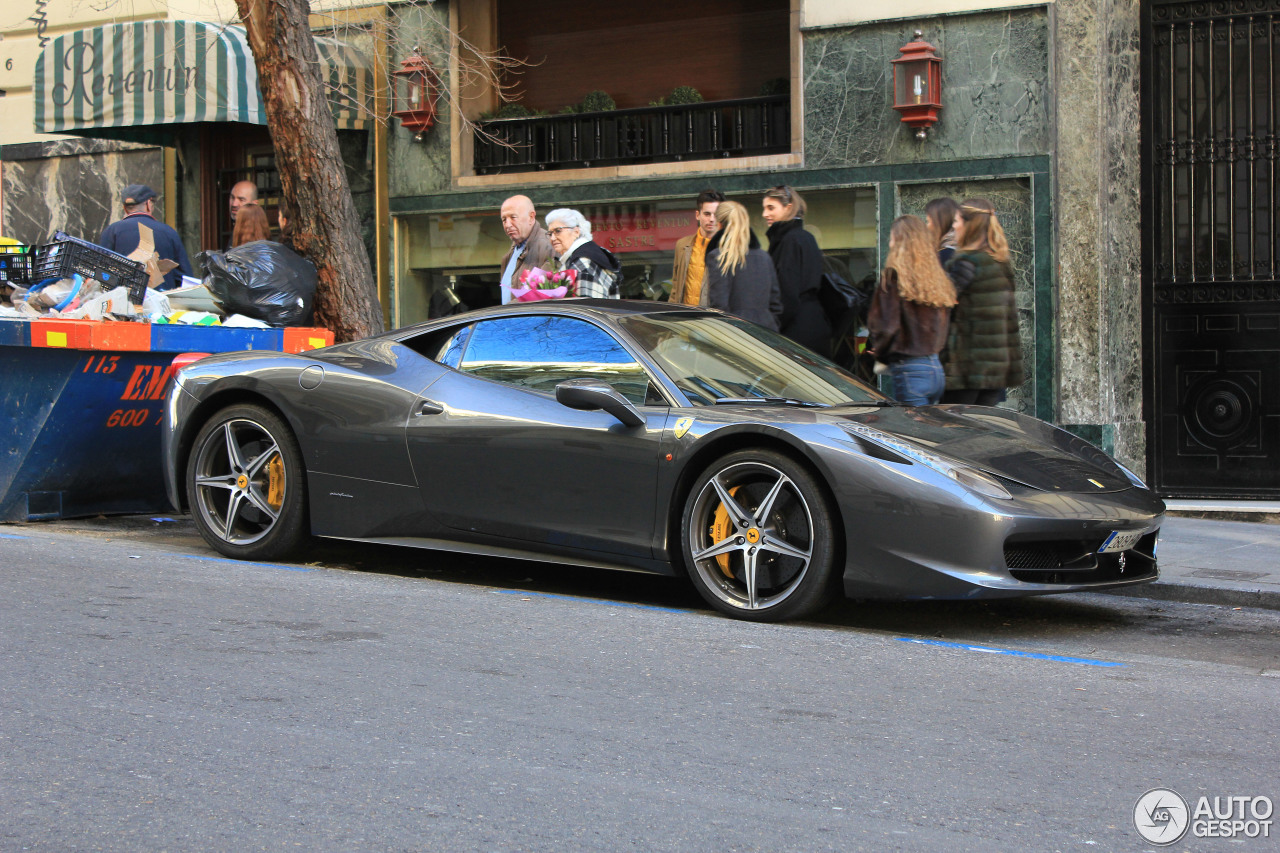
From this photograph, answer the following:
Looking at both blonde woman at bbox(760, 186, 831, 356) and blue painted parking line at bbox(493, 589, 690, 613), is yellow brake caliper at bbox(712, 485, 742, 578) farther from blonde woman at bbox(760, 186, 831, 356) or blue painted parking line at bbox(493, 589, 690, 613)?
blonde woman at bbox(760, 186, 831, 356)

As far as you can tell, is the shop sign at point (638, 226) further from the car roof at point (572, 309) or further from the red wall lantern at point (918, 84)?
the car roof at point (572, 309)

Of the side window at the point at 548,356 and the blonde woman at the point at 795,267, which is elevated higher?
the blonde woman at the point at 795,267

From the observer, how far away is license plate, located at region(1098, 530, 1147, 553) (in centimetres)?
551

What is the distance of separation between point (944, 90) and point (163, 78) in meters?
6.99

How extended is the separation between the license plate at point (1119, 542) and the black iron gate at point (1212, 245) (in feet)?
19.1

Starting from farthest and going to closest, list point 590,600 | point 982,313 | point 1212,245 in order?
1. point 1212,245
2. point 982,313
3. point 590,600

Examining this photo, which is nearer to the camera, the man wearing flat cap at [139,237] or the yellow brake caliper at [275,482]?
the yellow brake caliper at [275,482]

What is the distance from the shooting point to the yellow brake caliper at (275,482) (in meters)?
6.98

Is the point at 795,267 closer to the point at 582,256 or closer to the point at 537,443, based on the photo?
the point at 582,256

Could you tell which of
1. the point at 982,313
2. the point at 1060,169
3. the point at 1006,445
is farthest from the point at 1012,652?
the point at 1060,169

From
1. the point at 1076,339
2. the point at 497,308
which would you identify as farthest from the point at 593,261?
the point at 1076,339

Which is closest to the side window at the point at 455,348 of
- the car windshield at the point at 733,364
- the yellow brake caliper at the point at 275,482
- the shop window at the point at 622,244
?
the car windshield at the point at 733,364

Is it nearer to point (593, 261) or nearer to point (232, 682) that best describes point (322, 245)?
point (593, 261)

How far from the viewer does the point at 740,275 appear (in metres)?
8.57
